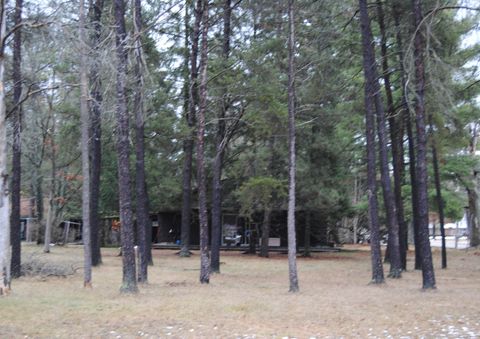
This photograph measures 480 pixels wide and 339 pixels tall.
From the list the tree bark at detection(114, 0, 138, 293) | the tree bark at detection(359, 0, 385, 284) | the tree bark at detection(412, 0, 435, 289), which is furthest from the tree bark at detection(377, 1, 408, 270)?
the tree bark at detection(114, 0, 138, 293)

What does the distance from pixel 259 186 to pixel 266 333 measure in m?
9.74

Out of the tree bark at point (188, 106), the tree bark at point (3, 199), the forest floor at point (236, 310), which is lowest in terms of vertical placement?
the forest floor at point (236, 310)

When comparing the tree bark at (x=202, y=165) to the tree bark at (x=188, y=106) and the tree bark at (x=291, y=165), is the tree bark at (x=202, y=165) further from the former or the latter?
the tree bark at (x=291, y=165)

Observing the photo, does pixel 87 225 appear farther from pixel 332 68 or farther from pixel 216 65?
pixel 332 68

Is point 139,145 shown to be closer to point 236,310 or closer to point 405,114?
point 236,310

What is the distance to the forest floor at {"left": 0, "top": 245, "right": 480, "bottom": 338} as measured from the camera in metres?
8.72

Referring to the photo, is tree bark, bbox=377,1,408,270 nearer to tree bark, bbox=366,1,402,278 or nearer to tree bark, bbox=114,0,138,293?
tree bark, bbox=366,1,402,278

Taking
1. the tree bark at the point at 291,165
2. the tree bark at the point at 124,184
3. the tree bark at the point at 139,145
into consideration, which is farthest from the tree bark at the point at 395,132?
the tree bark at the point at 124,184

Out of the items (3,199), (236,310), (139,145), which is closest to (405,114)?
(139,145)

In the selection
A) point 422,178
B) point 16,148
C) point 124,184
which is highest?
point 16,148

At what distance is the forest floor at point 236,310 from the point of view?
872 centimetres

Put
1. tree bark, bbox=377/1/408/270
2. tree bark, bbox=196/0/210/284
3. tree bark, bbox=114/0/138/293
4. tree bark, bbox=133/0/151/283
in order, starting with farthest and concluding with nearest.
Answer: tree bark, bbox=377/1/408/270 < tree bark, bbox=196/0/210/284 < tree bark, bbox=133/0/151/283 < tree bark, bbox=114/0/138/293

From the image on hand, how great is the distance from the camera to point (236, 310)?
1082 cm

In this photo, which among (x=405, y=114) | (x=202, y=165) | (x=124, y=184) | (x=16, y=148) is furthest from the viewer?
(x=405, y=114)
